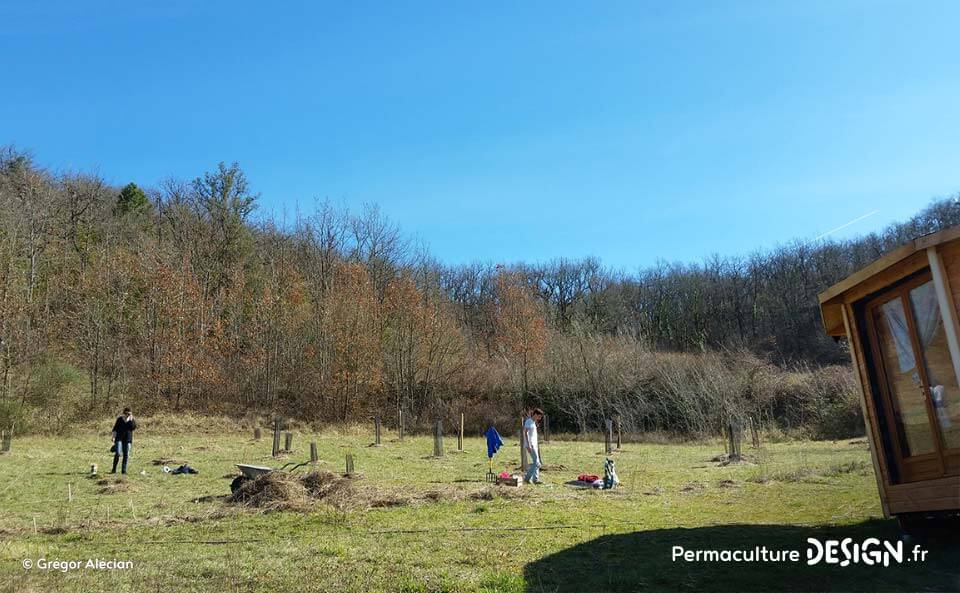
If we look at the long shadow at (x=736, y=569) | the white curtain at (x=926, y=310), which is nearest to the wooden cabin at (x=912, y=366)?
the white curtain at (x=926, y=310)

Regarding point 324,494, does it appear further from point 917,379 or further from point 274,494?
point 917,379

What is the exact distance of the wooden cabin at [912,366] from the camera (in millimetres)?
6395

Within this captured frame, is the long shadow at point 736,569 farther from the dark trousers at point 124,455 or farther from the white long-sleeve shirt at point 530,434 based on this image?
the dark trousers at point 124,455

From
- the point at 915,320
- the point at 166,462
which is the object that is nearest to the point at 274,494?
the point at 915,320

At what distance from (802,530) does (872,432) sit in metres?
1.49

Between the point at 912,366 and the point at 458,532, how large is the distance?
5.68 metres

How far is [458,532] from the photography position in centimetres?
886

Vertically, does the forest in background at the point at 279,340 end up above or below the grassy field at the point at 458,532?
above

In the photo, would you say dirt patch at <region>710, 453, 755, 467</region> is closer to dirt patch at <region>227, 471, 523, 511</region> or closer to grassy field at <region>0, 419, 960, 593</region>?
grassy field at <region>0, 419, 960, 593</region>

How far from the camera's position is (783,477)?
552 inches

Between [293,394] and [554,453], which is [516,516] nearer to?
[554,453]

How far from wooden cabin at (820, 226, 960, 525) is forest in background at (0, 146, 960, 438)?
21.1m

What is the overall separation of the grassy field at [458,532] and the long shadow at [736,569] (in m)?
0.02

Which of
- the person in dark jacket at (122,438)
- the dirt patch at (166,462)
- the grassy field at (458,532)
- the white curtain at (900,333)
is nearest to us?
the grassy field at (458,532)
